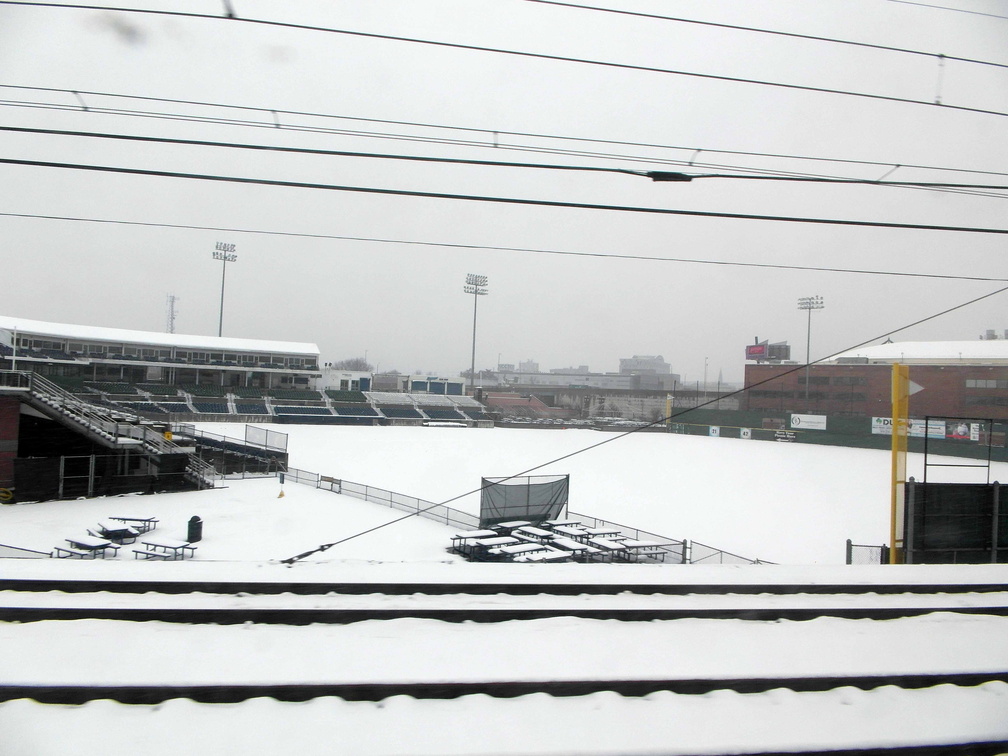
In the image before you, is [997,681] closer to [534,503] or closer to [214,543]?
[214,543]

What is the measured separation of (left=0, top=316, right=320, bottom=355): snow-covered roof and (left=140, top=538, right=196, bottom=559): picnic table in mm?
20343

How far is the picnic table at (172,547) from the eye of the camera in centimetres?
864

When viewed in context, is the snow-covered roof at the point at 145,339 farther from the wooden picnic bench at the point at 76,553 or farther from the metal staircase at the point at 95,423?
the wooden picnic bench at the point at 76,553

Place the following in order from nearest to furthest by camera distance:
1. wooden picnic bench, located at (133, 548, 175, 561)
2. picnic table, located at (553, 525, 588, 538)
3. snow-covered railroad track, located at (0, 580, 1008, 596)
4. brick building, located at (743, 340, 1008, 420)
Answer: snow-covered railroad track, located at (0, 580, 1008, 596) → wooden picnic bench, located at (133, 548, 175, 561) → picnic table, located at (553, 525, 588, 538) → brick building, located at (743, 340, 1008, 420)

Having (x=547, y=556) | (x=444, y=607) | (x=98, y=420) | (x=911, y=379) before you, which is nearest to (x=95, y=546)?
(x=547, y=556)

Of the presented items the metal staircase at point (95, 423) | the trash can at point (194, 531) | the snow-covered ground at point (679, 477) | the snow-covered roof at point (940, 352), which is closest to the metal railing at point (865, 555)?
the snow-covered ground at point (679, 477)

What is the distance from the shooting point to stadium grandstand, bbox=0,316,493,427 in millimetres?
26234

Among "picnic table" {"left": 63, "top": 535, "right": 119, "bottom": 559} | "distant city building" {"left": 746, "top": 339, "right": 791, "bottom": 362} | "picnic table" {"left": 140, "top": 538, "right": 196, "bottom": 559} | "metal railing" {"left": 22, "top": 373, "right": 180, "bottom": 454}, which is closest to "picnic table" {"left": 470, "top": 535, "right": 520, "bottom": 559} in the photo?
"picnic table" {"left": 140, "top": 538, "right": 196, "bottom": 559}

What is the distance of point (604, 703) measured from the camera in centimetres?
162

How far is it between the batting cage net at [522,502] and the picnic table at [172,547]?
573cm

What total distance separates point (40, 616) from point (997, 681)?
3.34m

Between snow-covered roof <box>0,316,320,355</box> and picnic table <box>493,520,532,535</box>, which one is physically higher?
snow-covered roof <box>0,316,320,355</box>

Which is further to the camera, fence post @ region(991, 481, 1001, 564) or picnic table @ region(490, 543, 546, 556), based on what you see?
picnic table @ region(490, 543, 546, 556)

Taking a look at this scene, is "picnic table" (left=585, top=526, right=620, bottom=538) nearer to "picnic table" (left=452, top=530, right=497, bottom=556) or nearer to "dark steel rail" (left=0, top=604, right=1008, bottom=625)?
"picnic table" (left=452, top=530, right=497, bottom=556)
